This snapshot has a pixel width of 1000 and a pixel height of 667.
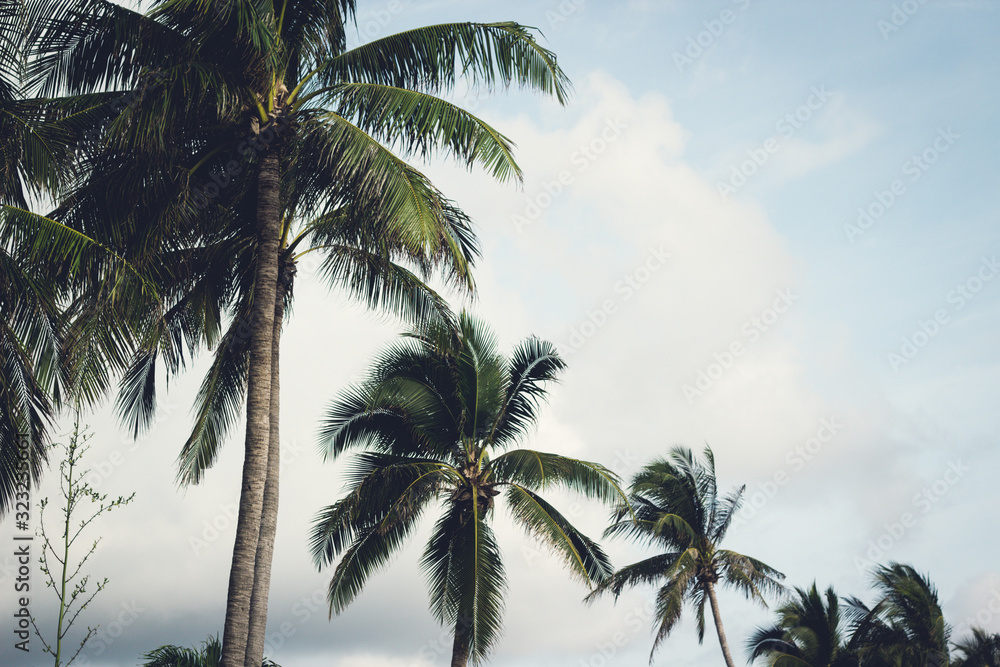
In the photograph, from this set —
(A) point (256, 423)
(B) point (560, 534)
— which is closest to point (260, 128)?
(A) point (256, 423)

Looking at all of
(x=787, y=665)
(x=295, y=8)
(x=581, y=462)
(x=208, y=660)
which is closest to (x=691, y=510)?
(x=787, y=665)

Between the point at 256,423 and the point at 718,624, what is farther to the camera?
the point at 718,624

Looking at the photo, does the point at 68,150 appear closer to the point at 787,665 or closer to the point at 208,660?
the point at 208,660

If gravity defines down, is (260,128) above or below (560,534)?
above

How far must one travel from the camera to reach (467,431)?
63.7 feet

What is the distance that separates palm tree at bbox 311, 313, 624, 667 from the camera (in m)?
17.5

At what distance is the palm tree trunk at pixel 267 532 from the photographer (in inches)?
490

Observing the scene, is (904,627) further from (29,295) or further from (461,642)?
(29,295)

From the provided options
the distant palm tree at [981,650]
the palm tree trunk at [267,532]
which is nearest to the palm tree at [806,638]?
the distant palm tree at [981,650]

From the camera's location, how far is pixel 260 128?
12438 millimetres

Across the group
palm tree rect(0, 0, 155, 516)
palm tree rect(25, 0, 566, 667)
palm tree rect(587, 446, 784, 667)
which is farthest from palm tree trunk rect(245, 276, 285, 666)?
palm tree rect(587, 446, 784, 667)

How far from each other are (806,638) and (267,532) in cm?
2679

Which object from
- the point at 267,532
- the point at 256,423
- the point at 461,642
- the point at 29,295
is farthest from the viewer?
the point at 461,642

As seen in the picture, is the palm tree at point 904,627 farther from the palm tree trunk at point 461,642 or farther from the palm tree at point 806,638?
the palm tree trunk at point 461,642
